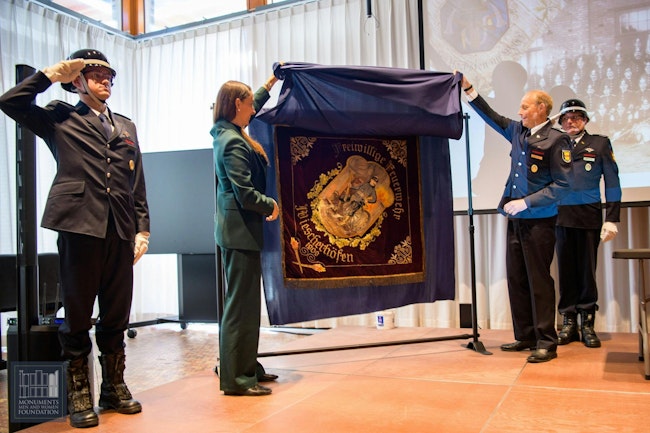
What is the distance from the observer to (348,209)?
353 cm

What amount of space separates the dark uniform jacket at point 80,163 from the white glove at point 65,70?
3 cm

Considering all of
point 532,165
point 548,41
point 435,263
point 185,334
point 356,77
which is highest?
point 548,41

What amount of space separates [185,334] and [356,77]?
279 centimetres

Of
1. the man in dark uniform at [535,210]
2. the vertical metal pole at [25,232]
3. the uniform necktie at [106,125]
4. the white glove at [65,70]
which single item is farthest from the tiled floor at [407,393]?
the white glove at [65,70]

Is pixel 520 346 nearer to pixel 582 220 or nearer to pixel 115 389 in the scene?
pixel 582 220

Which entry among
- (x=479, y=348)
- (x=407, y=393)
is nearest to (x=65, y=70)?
(x=407, y=393)

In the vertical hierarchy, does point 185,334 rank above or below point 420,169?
below

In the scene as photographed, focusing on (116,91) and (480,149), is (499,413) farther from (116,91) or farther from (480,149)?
(116,91)

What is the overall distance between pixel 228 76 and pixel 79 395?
3.89m

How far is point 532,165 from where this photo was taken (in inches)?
135

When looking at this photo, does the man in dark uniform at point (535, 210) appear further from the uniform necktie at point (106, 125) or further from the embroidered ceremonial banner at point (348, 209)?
the uniform necktie at point (106, 125)

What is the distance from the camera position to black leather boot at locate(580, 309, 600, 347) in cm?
372

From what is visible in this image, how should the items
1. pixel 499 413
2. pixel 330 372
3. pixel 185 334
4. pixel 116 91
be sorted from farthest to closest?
pixel 116 91, pixel 185 334, pixel 330 372, pixel 499 413

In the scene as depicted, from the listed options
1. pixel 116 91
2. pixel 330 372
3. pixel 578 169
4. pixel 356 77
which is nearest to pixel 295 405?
pixel 330 372
